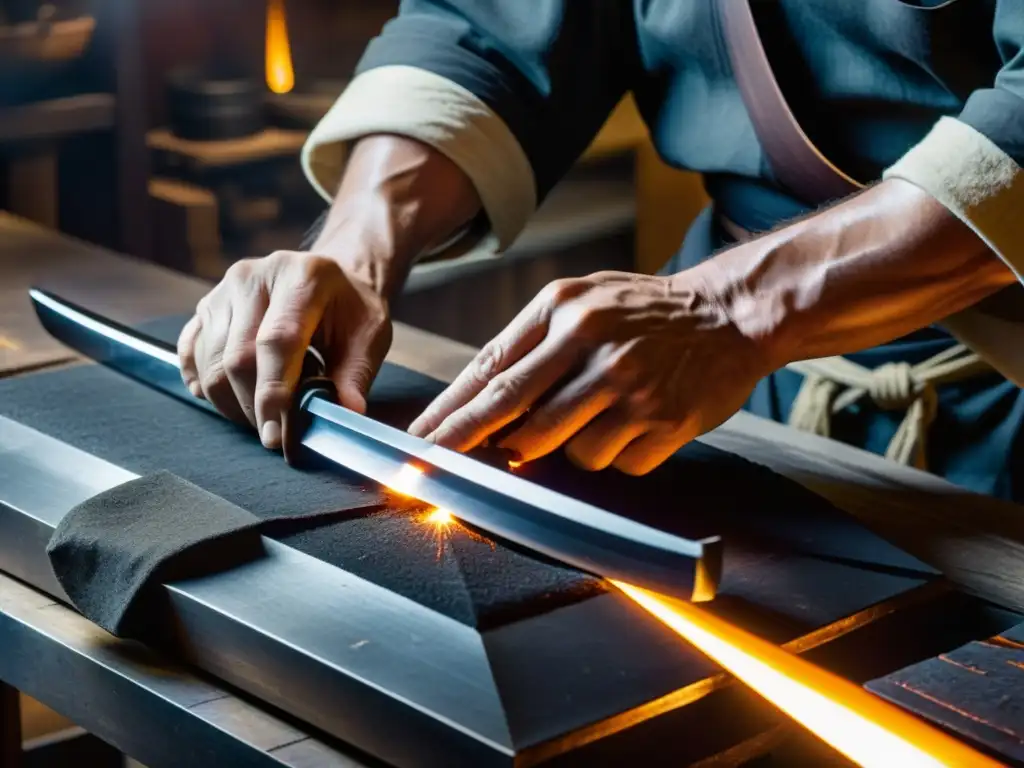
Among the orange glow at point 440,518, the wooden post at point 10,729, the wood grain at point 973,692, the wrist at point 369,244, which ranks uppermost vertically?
the wrist at point 369,244

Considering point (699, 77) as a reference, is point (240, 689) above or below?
below

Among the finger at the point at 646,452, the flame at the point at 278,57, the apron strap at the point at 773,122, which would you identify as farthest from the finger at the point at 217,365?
the flame at the point at 278,57

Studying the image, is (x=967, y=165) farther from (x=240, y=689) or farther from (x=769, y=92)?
(x=240, y=689)

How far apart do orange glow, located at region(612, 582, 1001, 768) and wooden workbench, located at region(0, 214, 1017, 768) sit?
0.17 m

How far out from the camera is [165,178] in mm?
2252

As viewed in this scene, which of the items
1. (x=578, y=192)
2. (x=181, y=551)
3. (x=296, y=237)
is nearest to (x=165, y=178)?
(x=296, y=237)

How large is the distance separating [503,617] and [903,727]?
0.19 m

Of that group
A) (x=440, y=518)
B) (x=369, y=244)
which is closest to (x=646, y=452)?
(x=440, y=518)

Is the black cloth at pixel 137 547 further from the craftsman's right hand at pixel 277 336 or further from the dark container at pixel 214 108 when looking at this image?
the dark container at pixel 214 108

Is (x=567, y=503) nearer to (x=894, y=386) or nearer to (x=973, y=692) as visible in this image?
(x=973, y=692)

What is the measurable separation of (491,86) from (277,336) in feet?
1.25

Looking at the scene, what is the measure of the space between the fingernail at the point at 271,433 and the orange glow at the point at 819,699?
27cm

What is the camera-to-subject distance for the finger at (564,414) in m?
0.83

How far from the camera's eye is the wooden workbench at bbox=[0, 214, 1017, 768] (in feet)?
2.15
